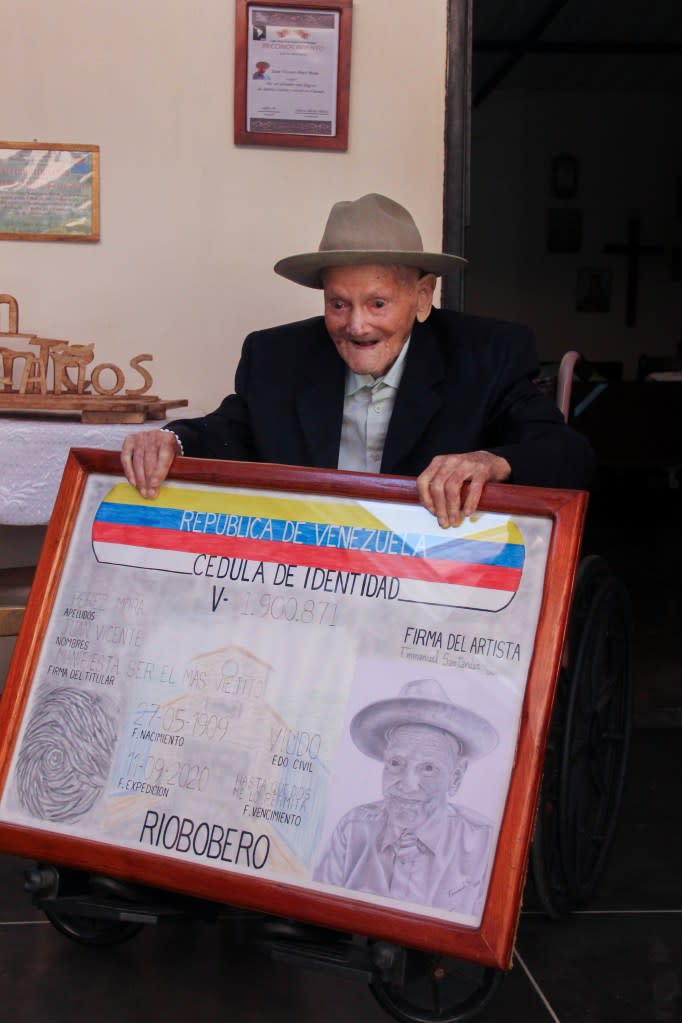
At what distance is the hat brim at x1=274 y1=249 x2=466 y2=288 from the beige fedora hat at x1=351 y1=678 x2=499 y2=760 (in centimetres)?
76

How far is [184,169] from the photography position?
3270 mm

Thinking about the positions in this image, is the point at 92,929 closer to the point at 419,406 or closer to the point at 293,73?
the point at 419,406

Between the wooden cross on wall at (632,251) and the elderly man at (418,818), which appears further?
the wooden cross on wall at (632,251)

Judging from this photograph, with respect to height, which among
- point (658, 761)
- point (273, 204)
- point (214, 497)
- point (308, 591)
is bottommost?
point (658, 761)

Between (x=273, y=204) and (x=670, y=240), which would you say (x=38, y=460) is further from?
(x=670, y=240)

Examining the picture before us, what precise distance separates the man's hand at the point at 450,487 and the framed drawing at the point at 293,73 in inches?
70.5

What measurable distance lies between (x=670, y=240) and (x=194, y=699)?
11.1 m

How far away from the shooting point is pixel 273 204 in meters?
3.29

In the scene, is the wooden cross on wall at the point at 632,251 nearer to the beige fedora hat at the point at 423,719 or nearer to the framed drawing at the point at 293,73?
the framed drawing at the point at 293,73

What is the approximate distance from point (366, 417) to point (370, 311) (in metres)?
0.24

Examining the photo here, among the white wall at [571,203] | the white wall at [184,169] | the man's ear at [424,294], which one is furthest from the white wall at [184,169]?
the white wall at [571,203]

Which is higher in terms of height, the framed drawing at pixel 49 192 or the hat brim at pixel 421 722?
the framed drawing at pixel 49 192

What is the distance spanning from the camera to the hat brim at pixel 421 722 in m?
1.64

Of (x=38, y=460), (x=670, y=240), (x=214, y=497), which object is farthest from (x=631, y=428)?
(x=214, y=497)
